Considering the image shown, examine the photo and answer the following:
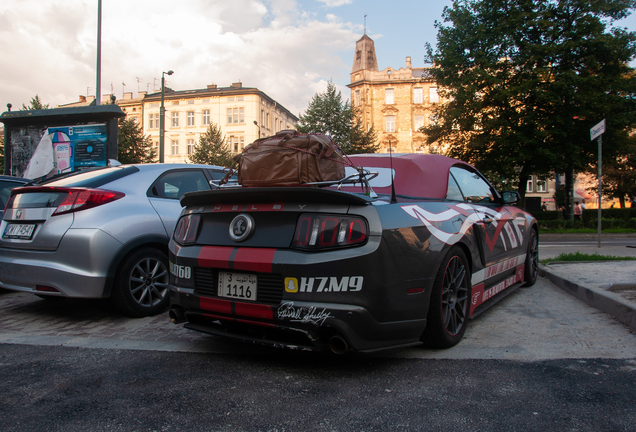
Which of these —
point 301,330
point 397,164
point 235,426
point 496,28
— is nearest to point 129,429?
point 235,426

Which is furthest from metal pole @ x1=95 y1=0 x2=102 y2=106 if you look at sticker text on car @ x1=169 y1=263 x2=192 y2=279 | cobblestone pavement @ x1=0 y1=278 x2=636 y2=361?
sticker text on car @ x1=169 y1=263 x2=192 y2=279

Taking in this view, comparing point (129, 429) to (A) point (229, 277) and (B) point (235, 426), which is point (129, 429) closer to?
(B) point (235, 426)

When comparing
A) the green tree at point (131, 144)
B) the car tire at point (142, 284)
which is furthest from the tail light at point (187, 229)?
the green tree at point (131, 144)

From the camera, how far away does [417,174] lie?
359 centimetres

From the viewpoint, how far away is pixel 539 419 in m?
2.12

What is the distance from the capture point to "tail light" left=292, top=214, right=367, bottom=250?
8.48ft

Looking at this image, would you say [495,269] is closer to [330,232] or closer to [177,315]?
[330,232]

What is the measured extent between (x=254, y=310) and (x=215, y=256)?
0.44 metres

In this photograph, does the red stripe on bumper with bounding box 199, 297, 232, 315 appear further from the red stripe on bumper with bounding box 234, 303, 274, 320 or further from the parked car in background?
the parked car in background

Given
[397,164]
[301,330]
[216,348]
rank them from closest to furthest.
A: [301,330]
[216,348]
[397,164]

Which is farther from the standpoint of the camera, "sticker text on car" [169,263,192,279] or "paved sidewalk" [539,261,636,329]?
"paved sidewalk" [539,261,636,329]

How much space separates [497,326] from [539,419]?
184 centimetres

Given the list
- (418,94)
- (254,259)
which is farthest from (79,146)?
(418,94)

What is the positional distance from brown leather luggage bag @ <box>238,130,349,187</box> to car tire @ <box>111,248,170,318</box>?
1599 mm
